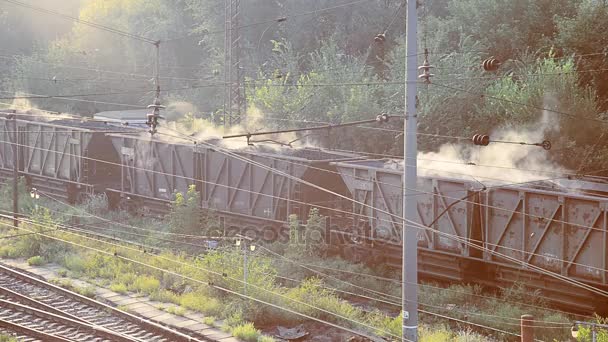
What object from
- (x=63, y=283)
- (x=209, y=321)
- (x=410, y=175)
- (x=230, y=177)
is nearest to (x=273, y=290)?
(x=209, y=321)

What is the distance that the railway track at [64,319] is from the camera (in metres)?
15.8

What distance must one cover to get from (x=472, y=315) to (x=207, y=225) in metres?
10.5

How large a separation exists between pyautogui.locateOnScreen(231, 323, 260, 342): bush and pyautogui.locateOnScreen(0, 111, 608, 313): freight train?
376 centimetres

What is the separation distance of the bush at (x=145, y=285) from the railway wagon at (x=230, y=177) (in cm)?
407

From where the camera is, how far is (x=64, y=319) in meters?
16.9

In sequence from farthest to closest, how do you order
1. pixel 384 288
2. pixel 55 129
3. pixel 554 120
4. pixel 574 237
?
pixel 55 129, pixel 554 120, pixel 384 288, pixel 574 237

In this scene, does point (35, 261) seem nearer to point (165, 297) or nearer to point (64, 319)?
point (165, 297)

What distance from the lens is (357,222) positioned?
20984 millimetres

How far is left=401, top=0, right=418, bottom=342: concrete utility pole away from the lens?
1240cm

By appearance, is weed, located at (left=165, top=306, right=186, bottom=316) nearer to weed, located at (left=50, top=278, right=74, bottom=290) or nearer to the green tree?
weed, located at (left=50, top=278, right=74, bottom=290)

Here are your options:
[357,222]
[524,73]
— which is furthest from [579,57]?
[357,222]

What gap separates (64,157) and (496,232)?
759 inches

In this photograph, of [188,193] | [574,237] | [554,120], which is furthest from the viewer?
[554,120]

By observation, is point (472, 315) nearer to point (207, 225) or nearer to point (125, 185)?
point (207, 225)
